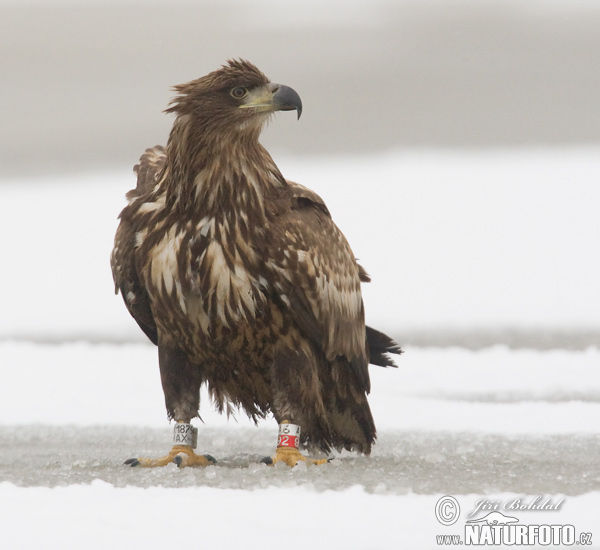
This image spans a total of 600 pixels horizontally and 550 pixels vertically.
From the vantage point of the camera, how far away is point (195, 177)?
6375mm

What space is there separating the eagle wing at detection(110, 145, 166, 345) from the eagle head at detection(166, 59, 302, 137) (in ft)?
1.79

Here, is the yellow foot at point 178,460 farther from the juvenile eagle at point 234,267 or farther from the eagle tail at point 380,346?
the eagle tail at point 380,346

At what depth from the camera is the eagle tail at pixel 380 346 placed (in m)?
7.39

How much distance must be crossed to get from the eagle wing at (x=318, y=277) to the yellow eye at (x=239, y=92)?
61 centimetres

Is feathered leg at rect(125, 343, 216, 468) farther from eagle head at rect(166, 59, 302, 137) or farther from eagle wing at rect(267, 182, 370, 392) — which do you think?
eagle head at rect(166, 59, 302, 137)

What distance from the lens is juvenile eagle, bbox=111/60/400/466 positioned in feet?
20.6

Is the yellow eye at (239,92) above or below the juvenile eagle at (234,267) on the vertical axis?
above

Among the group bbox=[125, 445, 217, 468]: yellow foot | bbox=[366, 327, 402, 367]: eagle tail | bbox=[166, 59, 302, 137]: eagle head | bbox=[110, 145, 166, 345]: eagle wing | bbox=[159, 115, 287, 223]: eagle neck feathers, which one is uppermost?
bbox=[166, 59, 302, 137]: eagle head

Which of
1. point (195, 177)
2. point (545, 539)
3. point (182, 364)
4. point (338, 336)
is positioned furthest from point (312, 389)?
point (545, 539)

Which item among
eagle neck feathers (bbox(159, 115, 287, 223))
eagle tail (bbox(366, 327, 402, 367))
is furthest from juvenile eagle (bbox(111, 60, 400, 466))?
eagle tail (bbox(366, 327, 402, 367))

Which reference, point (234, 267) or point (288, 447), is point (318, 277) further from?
point (288, 447)

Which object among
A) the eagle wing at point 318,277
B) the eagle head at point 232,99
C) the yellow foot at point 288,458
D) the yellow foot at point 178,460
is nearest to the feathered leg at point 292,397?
the yellow foot at point 288,458

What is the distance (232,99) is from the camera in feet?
20.9

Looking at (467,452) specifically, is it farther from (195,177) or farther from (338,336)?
(195,177)
